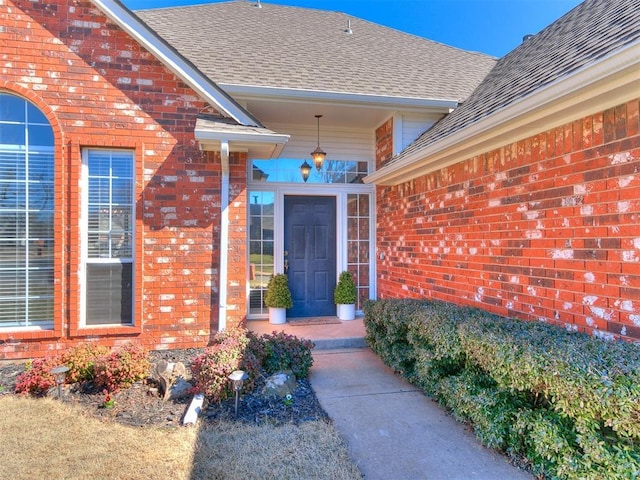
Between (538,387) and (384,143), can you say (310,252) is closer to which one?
(384,143)

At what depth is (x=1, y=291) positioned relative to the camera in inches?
183

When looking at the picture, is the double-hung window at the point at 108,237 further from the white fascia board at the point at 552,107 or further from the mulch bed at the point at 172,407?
the white fascia board at the point at 552,107

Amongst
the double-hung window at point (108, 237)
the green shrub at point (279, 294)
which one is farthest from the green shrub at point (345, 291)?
the double-hung window at point (108, 237)

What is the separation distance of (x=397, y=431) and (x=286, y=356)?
1.57 m

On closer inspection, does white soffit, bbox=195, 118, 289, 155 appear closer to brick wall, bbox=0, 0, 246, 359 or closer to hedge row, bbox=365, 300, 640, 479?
brick wall, bbox=0, 0, 246, 359

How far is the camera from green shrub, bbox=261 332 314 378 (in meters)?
4.21

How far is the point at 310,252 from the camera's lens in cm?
696

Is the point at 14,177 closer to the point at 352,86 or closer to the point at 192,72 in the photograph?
the point at 192,72

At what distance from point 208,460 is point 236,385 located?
786mm

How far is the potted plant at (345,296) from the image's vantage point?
263 inches

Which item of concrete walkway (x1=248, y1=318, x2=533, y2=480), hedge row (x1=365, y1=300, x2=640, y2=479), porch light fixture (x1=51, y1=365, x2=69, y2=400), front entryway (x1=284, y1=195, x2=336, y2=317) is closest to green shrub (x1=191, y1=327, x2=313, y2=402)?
concrete walkway (x1=248, y1=318, x2=533, y2=480)

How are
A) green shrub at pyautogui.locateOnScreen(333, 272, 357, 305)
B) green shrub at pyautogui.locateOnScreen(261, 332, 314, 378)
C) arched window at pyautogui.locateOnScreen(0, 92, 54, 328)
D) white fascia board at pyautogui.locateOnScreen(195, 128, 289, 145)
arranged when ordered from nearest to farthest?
green shrub at pyautogui.locateOnScreen(261, 332, 314, 378), white fascia board at pyautogui.locateOnScreen(195, 128, 289, 145), arched window at pyautogui.locateOnScreen(0, 92, 54, 328), green shrub at pyautogui.locateOnScreen(333, 272, 357, 305)

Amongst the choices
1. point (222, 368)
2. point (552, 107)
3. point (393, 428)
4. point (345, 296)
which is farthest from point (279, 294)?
point (552, 107)

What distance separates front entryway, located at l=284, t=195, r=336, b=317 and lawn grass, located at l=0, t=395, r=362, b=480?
3765 mm
